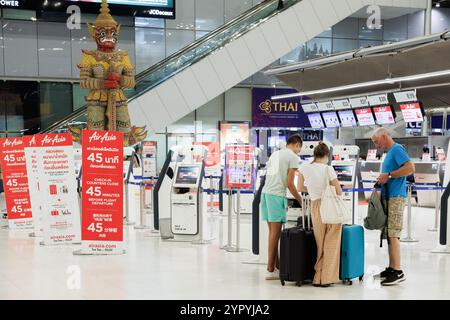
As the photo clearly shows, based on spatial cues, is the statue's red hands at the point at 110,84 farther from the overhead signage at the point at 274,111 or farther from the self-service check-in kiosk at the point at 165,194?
the overhead signage at the point at 274,111

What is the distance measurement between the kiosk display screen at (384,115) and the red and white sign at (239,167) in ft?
30.3

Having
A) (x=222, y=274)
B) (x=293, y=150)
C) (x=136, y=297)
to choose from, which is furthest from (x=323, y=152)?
(x=136, y=297)

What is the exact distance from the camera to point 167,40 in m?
25.6

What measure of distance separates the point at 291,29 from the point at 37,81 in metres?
10.7

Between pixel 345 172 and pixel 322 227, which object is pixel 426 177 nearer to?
pixel 345 172

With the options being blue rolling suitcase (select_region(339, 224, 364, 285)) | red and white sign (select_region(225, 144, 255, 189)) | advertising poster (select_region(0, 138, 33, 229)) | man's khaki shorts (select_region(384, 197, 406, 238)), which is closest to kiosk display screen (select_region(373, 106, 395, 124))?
red and white sign (select_region(225, 144, 255, 189))

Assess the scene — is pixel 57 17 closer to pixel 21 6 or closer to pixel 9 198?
pixel 21 6

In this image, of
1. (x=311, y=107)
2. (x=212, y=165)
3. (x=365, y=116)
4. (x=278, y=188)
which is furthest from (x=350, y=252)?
(x=311, y=107)

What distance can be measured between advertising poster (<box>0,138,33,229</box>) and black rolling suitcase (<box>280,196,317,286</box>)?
665 centimetres

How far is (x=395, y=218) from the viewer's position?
Answer: 6.77 m

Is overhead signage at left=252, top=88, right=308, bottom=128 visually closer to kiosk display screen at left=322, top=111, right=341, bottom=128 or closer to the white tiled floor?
kiosk display screen at left=322, top=111, right=341, bottom=128

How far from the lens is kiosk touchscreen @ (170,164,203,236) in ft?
33.9

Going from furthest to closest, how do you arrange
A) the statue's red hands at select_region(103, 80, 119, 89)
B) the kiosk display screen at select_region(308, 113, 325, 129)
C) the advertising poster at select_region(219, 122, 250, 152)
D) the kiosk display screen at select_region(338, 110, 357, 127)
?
1. the advertising poster at select_region(219, 122, 250, 152)
2. the kiosk display screen at select_region(308, 113, 325, 129)
3. the kiosk display screen at select_region(338, 110, 357, 127)
4. the statue's red hands at select_region(103, 80, 119, 89)

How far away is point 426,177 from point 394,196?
1008cm
